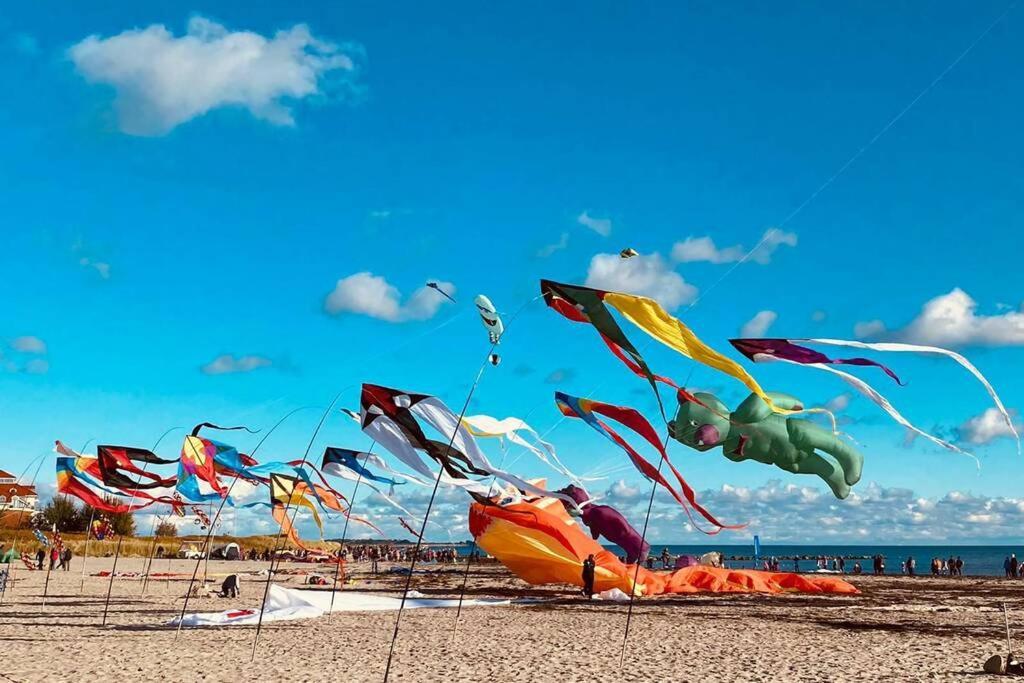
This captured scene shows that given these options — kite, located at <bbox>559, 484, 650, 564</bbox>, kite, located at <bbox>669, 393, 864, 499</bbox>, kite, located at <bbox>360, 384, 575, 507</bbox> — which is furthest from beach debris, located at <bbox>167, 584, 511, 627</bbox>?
kite, located at <bbox>669, 393, 864, 499</bbox>

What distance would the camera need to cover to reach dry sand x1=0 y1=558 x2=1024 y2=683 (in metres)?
11.6

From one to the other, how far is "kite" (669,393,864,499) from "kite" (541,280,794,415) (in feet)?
31.4

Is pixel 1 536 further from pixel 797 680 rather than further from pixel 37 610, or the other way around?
pixel 797 680

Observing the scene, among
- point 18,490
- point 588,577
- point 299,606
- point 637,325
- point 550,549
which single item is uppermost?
point 637,325

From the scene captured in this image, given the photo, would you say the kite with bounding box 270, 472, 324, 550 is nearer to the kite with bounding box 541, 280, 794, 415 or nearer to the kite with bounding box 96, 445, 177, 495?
the kite with bounding box 96, 445, 177, 495

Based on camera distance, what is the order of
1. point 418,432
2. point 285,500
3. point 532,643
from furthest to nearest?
point 285,500 → point 532,643 → point 418,432

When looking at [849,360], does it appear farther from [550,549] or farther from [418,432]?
[550,549]

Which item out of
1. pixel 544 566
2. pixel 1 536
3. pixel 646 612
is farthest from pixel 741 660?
pixel 1 536

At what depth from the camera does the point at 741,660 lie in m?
12.8

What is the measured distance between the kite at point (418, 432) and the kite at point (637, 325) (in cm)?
285

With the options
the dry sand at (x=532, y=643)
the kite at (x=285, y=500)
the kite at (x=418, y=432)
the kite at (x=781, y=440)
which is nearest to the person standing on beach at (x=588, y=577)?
the dry sand at (x=532, y=643)

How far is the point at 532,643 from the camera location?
1474 cm

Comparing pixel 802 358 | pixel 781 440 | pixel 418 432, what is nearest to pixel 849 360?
pixel 802 358

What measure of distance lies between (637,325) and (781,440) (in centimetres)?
1101
